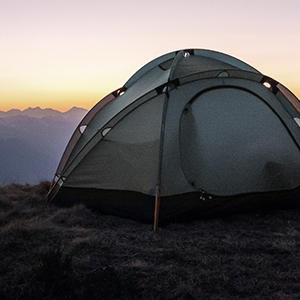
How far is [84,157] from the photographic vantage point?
19.0 ft

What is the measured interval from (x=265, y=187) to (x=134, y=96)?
3073 millimetres

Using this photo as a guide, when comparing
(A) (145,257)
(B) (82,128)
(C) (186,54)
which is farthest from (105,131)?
(A) (145,257)

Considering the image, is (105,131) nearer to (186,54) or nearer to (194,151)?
(194,151)

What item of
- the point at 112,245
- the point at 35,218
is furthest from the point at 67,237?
the point at 35,218

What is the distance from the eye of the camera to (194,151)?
5.26 metres

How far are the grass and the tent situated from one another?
33cm

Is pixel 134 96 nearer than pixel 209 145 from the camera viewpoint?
No

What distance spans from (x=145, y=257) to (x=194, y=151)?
82.7 inches

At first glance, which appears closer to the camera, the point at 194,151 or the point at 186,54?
the point at 194,151

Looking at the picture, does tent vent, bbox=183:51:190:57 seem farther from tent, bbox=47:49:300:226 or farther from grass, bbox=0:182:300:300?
grass, bbox=0:182:300:300

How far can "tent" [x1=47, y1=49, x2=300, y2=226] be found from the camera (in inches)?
203

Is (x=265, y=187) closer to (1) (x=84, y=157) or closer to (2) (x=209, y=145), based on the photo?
(2) (x=209, y=145)

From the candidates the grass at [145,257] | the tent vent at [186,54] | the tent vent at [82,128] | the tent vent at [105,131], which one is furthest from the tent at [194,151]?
the tent vent at [82,128]

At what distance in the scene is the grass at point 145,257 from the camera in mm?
3041
